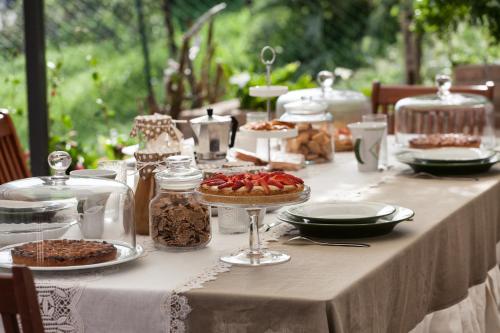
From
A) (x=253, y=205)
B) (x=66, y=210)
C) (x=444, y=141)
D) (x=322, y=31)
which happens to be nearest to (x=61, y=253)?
(x=66, y=210)

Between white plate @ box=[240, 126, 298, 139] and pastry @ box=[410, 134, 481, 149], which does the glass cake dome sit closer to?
white plate @ box=[240, 126, 298, 139]

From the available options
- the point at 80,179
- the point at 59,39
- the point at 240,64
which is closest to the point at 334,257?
the point at 80,179

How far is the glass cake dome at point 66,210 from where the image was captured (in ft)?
6.36

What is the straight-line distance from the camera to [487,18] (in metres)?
4.41

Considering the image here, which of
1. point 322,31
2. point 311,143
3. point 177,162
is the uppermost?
point 322,31

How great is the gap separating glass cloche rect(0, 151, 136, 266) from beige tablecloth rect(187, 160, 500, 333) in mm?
302

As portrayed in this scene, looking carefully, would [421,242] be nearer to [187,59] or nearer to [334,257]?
[334,257]

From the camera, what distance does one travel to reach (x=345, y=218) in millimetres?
2043

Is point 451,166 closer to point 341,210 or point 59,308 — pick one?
point 341,210

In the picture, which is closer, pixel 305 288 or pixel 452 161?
pixel 305 288

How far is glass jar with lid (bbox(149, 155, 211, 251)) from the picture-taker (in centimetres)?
191

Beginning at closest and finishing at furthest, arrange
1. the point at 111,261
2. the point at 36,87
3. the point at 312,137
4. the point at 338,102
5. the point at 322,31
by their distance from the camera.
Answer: the point at 111,261 → the point at 312,137 → the point at 338,102 → the point at 36,87 → the point at 322,31

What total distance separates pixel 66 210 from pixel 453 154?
1.33 meters

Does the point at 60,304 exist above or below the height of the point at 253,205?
below
